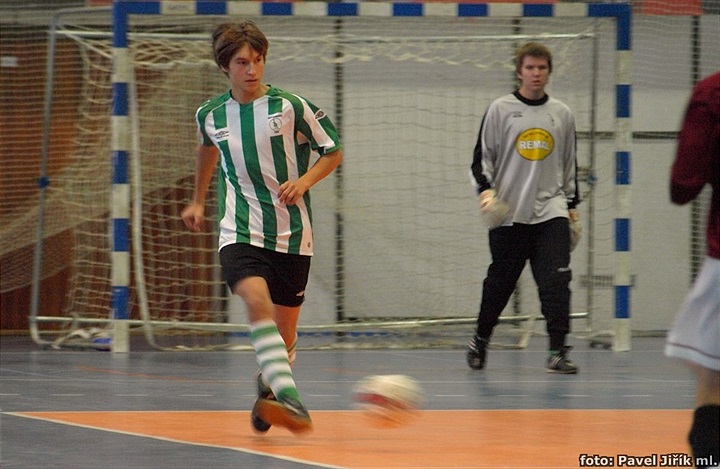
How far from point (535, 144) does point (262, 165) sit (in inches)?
121

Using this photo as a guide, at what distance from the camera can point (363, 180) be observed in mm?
11094

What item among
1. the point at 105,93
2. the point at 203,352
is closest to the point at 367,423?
the point at 203,352

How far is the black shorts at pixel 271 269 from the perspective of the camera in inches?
208

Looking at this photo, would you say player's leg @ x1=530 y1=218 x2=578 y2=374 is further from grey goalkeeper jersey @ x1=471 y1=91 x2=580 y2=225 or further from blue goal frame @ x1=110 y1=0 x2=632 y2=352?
blue goal frame @ x1=110 y1=0 x2=632 y2=352

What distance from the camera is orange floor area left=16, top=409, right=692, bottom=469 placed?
4.78 meters

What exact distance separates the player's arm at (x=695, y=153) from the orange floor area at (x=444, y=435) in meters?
1.38

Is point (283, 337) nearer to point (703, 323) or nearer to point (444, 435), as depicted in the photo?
point (444, 435)

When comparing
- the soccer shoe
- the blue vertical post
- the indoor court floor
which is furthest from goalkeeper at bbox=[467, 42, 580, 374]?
the soccer shoe

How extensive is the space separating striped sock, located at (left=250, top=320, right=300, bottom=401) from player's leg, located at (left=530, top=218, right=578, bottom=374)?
3.11 metres

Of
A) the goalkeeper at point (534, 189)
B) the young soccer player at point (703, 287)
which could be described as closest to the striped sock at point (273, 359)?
the young soccer player at point (703, 287)

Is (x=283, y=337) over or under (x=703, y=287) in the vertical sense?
under

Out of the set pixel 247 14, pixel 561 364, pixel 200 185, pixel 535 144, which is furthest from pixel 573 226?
pixel 200 185

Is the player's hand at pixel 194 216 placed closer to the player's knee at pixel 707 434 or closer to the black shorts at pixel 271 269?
the black shorts at pixel 271 269

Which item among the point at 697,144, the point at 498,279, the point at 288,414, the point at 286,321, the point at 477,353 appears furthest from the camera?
the point at 477,353
